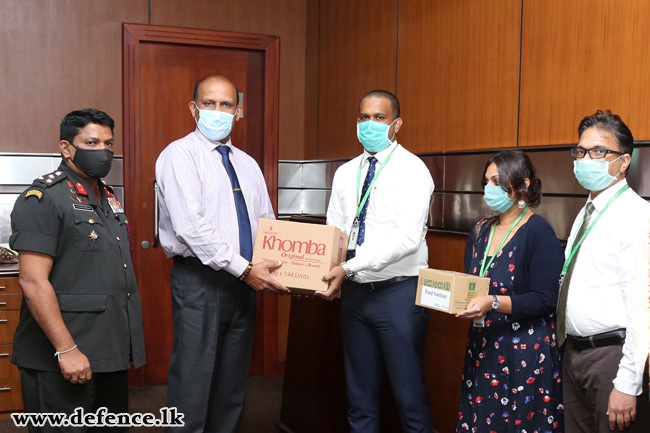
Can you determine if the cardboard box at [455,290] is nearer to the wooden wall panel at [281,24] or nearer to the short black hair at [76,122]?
the short black hair at [76,122]

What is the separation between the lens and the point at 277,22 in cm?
473

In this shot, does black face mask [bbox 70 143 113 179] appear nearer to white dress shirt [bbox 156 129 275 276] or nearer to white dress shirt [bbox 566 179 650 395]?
white dress shirt [bbox 156 129 275 276]

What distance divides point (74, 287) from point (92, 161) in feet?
1.45

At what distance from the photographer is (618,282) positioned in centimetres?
183

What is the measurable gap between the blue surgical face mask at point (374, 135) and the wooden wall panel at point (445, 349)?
2.28 feet

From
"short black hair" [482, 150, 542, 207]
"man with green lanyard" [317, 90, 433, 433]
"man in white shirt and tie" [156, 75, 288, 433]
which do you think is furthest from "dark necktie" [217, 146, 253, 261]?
"short black hair" [482, 150, 542, 207]

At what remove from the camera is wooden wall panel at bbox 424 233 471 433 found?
10.1 feet

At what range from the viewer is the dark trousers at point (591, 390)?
179 centimetres

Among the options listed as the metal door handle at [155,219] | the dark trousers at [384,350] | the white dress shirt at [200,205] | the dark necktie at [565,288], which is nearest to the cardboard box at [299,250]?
the white dress shirt at [200,205]

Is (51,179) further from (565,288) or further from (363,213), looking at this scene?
(565,288)

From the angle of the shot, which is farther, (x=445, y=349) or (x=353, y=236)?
(x=445, y=349)

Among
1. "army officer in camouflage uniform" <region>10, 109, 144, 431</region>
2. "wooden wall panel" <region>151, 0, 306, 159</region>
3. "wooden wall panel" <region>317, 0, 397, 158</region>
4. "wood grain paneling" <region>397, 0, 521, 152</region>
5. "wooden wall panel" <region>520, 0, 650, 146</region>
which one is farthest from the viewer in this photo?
"wooden wall panel" <region>151, 0, 306, 159</region>

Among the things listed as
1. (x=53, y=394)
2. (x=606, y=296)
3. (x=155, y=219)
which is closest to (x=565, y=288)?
(x=606, y=296)

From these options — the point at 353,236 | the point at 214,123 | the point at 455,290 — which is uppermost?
the point at 214,123
